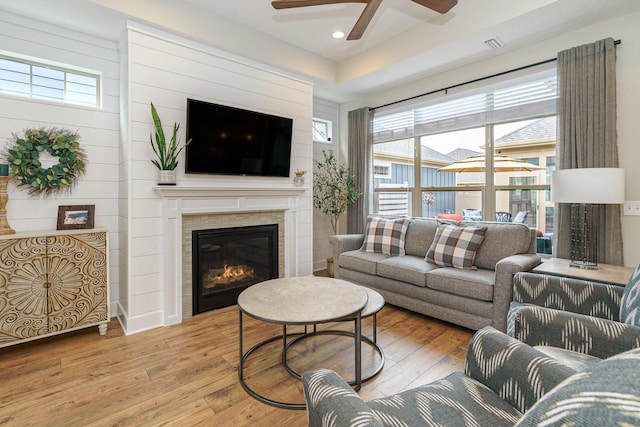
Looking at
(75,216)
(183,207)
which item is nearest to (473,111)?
→ (183,207)

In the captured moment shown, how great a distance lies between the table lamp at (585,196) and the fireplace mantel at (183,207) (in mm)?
2558

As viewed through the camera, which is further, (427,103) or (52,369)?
(427,103)

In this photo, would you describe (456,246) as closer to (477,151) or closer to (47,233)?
(477,151)

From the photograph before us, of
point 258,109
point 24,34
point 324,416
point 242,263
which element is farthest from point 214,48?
point 324,416

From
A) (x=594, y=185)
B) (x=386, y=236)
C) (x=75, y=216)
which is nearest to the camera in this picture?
(x=594, y=185)

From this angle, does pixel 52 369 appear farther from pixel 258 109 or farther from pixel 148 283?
pixel 258 109

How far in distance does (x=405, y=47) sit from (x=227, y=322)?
3.42 meters

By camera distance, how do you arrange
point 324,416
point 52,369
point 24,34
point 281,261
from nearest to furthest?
point 324,416 → point 52,369 → point 24,34 → point 281,261

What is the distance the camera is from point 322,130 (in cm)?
507

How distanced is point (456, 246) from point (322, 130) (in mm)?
2881

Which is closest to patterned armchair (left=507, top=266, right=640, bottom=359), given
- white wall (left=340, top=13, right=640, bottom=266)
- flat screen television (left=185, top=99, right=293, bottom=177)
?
white wall (left=340, top=13, right=640, bottom=266)

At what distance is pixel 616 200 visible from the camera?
2.34 meters

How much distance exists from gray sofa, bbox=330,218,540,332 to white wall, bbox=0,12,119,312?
8.29 ft

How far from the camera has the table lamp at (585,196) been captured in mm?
2344
